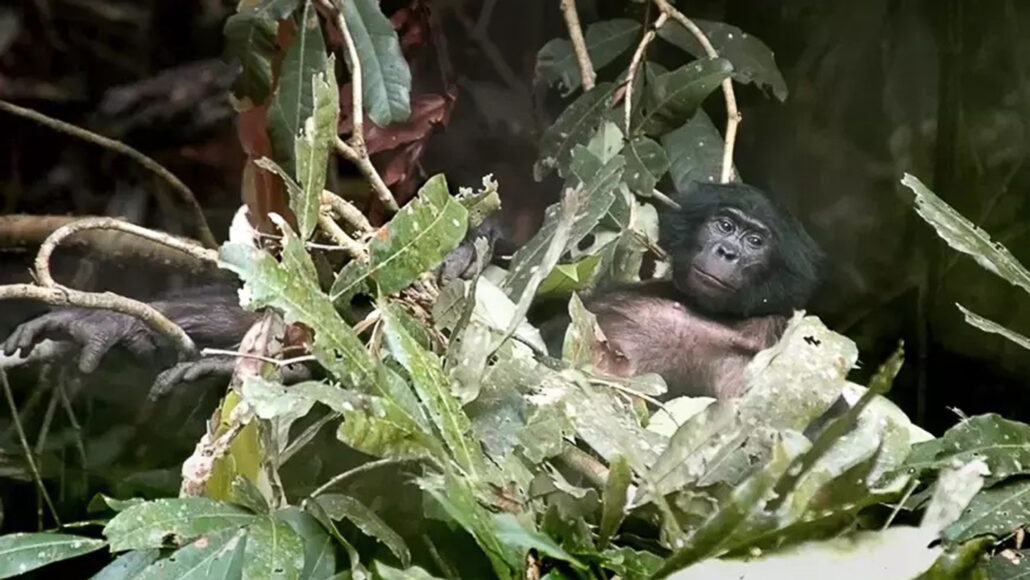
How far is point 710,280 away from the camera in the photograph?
1471 millimetres

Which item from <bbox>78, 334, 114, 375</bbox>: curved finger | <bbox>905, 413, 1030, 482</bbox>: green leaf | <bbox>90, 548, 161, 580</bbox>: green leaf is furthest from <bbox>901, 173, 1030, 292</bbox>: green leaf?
<bbox>78, 334, 114, 375</bbox>: curved finger

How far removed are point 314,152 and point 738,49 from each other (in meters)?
0.94

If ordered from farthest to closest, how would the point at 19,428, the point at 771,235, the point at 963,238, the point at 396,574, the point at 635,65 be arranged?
the point at 771,235, the point at 635,65, the point at 19,428, the point at 963,238, the point at 396,574

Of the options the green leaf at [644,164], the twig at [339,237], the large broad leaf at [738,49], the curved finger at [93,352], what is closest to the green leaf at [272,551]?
the twig at [339,237]

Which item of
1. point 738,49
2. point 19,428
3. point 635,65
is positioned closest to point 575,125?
point 635,65

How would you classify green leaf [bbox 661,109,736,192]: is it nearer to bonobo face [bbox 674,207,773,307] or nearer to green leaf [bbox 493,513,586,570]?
bonobo face [bbox 674,207,773,307]

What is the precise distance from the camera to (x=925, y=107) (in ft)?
5.78

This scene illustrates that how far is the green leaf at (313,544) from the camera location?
2.14 feet

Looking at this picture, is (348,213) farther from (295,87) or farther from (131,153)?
(131,153)

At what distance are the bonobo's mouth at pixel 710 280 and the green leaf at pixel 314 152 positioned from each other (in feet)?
2.77

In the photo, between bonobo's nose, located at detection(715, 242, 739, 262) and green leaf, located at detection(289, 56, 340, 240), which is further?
bonobo's nose, located at detection(715, 242, 739, 262)

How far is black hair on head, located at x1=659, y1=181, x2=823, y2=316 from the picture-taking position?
1470mm

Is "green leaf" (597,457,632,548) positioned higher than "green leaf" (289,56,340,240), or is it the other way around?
"green leaf" (289,56,340,240)

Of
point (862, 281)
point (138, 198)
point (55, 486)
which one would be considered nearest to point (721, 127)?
point (862, 281)
